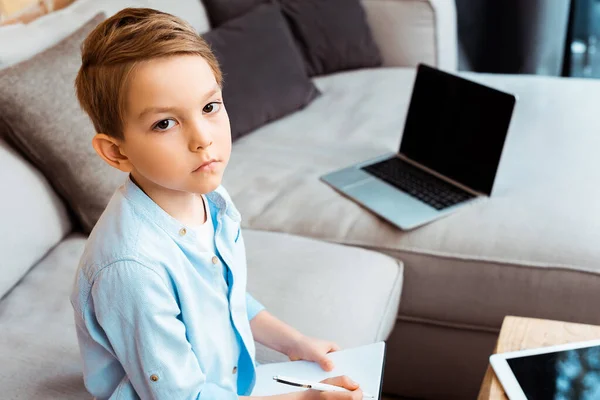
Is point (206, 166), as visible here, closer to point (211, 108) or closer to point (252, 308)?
point (211, 108)

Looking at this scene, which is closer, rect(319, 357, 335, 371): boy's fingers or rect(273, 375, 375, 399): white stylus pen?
rect(273, 375, 375, 399): white stylus pen

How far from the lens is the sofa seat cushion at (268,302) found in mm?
1148

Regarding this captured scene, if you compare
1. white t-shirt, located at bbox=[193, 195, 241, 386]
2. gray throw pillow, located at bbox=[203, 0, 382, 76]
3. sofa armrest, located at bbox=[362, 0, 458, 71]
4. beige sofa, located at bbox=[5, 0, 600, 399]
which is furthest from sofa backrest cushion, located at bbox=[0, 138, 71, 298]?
sofa armrest, located at bbox=[362, 0, 458, 71]

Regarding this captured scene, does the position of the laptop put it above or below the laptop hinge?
above

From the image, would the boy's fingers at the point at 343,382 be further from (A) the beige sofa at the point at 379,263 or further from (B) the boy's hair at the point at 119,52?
(B) the boy's hair at the point at 119,52

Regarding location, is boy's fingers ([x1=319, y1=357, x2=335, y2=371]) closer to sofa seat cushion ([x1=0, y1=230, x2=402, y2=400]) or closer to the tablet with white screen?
sofa seat cushion ([x1=0, y1=230, x2=402, y2=400])

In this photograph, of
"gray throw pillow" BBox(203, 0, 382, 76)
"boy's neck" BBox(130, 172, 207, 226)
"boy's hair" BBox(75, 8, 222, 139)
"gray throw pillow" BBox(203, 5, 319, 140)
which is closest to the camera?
"boy's hair" BBox(75, 8, 222, 139)

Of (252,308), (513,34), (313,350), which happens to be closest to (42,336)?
(252,308)

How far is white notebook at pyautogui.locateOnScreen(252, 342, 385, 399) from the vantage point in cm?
106

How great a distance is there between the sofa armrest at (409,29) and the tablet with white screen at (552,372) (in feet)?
4.82

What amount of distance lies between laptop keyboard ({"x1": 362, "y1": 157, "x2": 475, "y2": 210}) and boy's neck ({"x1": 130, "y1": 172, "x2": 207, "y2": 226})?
736 mm

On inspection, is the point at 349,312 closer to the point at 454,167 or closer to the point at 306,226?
the point at 306,226

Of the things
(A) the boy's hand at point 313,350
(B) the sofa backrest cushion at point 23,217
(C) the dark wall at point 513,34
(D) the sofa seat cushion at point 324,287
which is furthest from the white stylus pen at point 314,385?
(C) the dark wall at point 513,34

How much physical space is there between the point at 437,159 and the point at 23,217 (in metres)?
0.95
